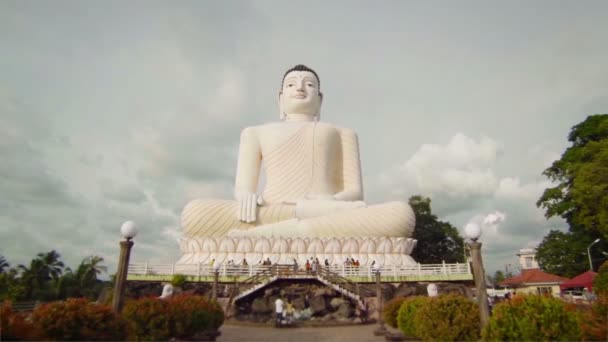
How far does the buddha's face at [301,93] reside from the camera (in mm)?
22922

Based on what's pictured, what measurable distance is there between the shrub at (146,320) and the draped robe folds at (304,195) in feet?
38.1

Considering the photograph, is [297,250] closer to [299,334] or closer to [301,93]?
[299,334]

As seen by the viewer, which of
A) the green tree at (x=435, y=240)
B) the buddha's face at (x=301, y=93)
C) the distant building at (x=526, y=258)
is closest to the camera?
the buddha's face at (x=301, y=93)

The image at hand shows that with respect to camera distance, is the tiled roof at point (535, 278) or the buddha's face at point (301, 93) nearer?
the tiled roof at point (535, 278)

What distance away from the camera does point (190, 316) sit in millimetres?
6480

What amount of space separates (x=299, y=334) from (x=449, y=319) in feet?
14.1

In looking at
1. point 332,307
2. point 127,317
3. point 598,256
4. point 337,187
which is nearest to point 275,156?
point 337,187

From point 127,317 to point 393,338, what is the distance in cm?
529

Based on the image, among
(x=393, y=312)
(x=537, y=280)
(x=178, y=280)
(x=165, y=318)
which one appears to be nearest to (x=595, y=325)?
(x=393, y=312)

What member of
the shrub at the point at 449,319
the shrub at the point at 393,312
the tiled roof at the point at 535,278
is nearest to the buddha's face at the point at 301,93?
the tiled roof at the point at 535,278

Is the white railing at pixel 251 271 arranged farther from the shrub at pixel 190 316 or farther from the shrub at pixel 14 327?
the shrub at pixel 14 327

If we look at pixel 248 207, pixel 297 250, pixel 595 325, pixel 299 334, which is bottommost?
pixel 299 334

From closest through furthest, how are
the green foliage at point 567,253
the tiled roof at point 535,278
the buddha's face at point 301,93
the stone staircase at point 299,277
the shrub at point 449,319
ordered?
the shrub at point 449,319 → the stone staircase at point 299,277 → the tiled roof at point 535,278 → the buddha's face at point 301,93 → the green foliage at point 567,253

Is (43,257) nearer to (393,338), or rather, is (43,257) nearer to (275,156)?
(275,156)
